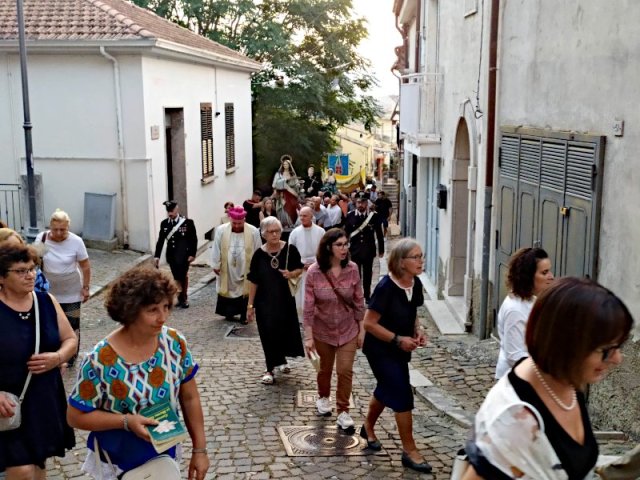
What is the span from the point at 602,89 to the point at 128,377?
4694mm

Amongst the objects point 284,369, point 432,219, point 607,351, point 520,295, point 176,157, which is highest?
point 607,351

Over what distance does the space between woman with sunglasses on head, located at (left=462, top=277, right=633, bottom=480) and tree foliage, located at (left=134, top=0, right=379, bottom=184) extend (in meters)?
29.7

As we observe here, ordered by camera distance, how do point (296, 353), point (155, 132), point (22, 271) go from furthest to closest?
point (155, 132) < point (296, 353) < point (22, 271)

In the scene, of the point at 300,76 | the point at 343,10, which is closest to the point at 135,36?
the point at 300,76

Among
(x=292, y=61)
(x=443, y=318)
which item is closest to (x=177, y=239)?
(x=443, y=318)

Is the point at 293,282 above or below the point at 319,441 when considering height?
above

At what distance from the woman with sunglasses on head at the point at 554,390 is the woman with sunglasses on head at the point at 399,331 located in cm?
317

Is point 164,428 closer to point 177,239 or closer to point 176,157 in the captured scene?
point 177,239

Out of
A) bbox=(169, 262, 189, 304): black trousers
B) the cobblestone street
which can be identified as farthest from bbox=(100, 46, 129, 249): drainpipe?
the cobblestone street

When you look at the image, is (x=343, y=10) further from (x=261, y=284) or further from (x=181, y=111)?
(x=261, y=284)

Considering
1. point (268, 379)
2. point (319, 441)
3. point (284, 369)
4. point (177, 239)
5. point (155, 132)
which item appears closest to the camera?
point (319, 441)

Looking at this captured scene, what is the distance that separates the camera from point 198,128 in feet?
63.6

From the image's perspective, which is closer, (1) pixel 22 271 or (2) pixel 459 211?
(1) pixel 22 271

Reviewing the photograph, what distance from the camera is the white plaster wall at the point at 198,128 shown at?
15.7 m
